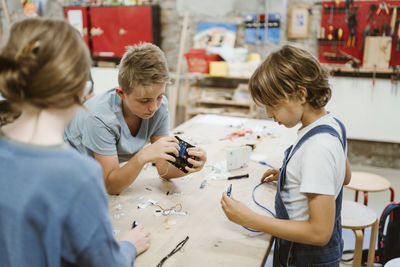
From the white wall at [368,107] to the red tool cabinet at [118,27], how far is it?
2462 millimetres

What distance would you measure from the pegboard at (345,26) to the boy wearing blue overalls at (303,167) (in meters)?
2.98

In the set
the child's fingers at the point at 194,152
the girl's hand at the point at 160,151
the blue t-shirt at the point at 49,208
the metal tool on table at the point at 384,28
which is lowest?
the child's fingers at the point at 194,152

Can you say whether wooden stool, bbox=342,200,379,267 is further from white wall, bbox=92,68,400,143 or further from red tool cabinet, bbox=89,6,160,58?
red tool cabinet, bbox=89,6,160,58

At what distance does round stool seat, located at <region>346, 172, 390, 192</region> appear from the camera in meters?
2.34

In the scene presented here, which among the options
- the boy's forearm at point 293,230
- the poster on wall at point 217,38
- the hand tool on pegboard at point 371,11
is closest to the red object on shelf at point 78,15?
the poster on wall at point 217,38

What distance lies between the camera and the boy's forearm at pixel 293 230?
1.01 metres

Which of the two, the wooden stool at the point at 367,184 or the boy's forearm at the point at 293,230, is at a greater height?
the boy's forearm at the point at 293,230

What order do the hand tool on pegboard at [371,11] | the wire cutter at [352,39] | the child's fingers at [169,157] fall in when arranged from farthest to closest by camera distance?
the wire cutter at [352,39], the hand tool on pegboard at [371,11], the child's fingers at [169,157]

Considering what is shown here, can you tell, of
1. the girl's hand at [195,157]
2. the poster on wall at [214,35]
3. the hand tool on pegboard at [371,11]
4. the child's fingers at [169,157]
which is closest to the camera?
the child's fingers at [169,157]

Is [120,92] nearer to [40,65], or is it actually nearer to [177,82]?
[40,65]

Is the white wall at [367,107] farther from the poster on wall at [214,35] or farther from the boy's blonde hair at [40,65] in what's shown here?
the boy's blonde hair at [40,65]

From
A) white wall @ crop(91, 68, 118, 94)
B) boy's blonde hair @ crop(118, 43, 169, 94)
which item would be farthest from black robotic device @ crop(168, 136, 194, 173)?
white wall @ crop(91, 68, 118, 94)

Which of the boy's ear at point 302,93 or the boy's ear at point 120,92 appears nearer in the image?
the boy's ear at point 302,93

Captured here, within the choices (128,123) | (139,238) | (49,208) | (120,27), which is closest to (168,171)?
(128,123)
